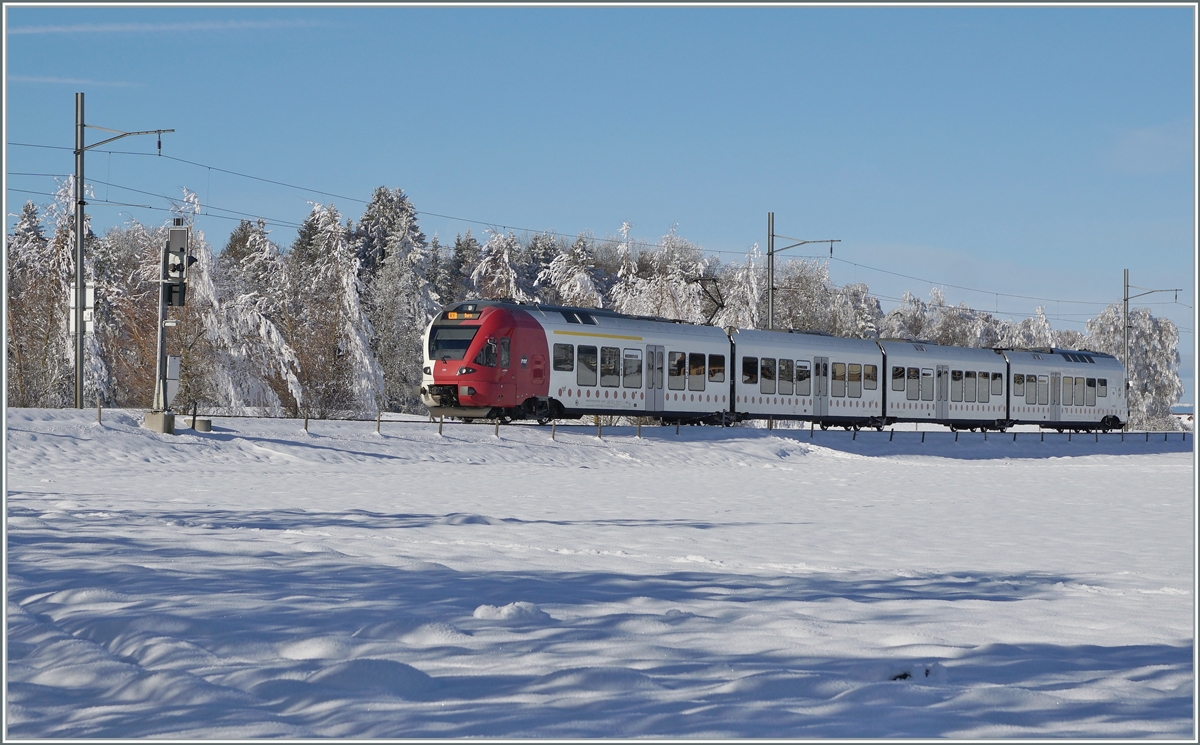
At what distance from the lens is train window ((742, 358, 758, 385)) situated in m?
36.9

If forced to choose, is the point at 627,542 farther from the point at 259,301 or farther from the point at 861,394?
the point at 259,301

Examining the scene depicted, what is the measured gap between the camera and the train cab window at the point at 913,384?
4212 centimetres

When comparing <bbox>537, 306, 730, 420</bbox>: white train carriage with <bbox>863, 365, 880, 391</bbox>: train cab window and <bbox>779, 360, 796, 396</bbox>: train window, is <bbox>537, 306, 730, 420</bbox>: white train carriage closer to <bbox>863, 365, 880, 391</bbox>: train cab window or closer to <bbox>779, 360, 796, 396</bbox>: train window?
<bbox>779, 360, 796, 396</bbox>: train window

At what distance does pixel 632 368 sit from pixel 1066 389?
75.3ft

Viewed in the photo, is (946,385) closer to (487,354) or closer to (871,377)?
(871,377)

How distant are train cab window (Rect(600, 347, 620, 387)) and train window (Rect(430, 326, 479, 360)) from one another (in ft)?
12.5

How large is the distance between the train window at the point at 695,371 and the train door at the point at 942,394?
11.7m

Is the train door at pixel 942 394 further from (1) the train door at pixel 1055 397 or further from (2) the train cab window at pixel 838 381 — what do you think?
(1) the train door at pixel 1055 397

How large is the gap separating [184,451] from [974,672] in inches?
773

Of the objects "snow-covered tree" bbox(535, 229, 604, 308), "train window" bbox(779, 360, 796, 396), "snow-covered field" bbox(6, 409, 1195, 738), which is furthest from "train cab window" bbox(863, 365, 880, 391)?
"snow-covered field" bbox(6, 409, 1195, 738)

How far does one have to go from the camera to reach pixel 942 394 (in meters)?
43.4

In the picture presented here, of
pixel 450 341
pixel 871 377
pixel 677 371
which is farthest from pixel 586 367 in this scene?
pixel 871 377

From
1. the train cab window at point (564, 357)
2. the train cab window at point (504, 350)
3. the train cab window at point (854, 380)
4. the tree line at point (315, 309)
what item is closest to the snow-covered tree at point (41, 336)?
the tree line at point (315, 309)

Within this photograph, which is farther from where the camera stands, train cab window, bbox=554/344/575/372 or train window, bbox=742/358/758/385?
train window, bbox=742/358/758/385
